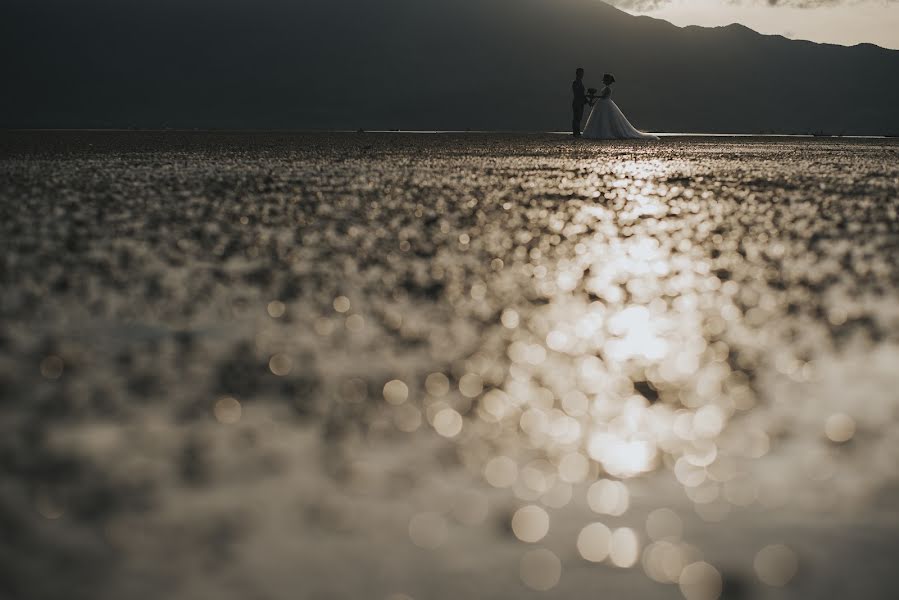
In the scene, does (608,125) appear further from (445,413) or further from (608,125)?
(445,413)

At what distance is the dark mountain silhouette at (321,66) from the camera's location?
170m

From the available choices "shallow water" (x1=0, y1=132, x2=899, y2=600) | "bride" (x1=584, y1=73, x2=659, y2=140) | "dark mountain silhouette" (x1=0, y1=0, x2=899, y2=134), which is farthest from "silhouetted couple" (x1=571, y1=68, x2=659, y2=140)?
"dark mountain silhouette" (x1=0, y1=0, x2=899, y2=134)

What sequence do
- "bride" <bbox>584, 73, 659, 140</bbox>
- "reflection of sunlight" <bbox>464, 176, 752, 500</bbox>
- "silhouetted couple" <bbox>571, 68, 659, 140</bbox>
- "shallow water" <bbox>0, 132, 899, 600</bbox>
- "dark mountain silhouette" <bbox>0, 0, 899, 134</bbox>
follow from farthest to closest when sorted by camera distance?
"dark mountain silhouette" <bbox>0, 0, 899, 134</bbox> < "bride" <bbox>584, 73, 659, 140</bbox> < "silhouetted couple" <bbox>571, 68, 659, 140</bbox> < "reflection of sunlight" <bbox>464, 176, 752, 500</bbox> < "shallow water" <bbox>0, 132, 899, 600</bbox>

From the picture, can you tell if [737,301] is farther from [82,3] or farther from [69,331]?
[82,3]

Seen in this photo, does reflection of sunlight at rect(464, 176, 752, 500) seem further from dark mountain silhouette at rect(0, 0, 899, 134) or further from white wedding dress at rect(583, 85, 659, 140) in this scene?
dark mountain silhouette at rect(0, 0, 899, 134)

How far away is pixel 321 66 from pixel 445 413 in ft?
609

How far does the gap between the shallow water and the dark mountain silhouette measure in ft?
514

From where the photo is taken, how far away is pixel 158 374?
14.4ft

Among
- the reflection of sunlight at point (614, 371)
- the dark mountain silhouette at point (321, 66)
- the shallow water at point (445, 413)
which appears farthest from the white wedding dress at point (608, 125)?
the dark mountain silhouette at point (321, 66)

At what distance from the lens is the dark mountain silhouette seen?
170 m

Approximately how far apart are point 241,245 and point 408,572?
232 inches

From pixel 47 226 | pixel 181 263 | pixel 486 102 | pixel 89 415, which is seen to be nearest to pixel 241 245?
pixel 181 263

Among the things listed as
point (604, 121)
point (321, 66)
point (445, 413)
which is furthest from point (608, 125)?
point (321, 66)

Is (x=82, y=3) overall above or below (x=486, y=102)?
above
